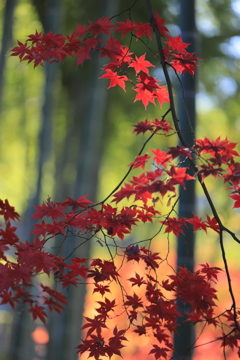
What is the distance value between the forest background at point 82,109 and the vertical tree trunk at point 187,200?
40.4 inches

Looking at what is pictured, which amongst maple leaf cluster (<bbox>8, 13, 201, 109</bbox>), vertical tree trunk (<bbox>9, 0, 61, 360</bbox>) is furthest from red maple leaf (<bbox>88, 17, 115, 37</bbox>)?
vertical tree trunk (<bbox>9, 0, 61, 360</bbox>)

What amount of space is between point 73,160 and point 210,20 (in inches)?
90.1

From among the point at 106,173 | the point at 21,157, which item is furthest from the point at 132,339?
the point at 21,157

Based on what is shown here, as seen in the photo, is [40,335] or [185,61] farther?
[40,335]

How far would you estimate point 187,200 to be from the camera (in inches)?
83.4

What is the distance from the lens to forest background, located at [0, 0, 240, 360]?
11.3ft

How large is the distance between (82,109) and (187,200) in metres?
3.25

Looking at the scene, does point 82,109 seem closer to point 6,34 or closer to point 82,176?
point 82,176

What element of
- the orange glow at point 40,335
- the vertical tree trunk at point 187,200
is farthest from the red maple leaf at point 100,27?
the orange glow at point 40,335

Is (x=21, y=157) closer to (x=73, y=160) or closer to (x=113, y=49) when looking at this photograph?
(x=73, y=160)

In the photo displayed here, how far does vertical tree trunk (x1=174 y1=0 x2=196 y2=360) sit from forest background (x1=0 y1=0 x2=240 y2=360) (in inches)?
40.4

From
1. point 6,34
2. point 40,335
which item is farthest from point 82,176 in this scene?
point 40,335

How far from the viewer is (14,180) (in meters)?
7.85

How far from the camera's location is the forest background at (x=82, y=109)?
3.45m
